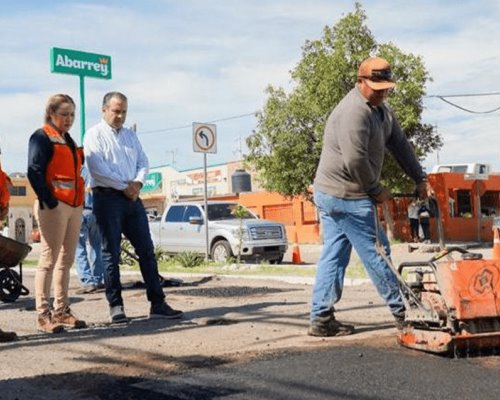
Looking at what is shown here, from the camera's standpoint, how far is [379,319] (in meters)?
6.51

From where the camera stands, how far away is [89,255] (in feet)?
34.3

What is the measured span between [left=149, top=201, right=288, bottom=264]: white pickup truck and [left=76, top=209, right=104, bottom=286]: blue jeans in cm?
664

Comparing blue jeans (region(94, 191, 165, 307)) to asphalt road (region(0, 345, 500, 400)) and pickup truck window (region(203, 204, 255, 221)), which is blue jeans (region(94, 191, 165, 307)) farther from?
pickup truck window (region(203, 204, 255, 221))

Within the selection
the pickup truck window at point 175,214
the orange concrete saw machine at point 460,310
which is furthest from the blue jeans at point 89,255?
the pickup truck window at point 175,214

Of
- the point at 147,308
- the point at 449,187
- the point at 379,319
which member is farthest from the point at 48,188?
the point at 449,187

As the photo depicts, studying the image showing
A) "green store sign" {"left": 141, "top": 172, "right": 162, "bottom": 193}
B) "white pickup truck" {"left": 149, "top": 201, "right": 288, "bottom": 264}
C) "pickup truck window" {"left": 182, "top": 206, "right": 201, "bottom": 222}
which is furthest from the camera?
"green store sign" {"left": 141, "top": 172, "right": 162, "bottom": 193}

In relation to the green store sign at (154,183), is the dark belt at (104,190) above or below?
below

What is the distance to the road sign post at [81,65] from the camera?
59.3ft

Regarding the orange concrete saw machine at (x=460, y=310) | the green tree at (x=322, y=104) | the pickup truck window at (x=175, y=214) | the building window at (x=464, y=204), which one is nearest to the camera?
the orange concrete saw machine at (x=460, y=310)

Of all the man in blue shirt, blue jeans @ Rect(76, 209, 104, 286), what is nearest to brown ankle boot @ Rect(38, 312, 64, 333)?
the man in blue shirt

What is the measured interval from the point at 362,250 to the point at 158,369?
71.0 inches

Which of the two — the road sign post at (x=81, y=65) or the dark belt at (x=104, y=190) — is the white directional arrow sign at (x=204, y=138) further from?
the dark belt at (x=104, y=190)

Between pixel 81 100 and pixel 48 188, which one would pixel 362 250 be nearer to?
pixel 48 188

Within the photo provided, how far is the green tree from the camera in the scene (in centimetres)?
2773
